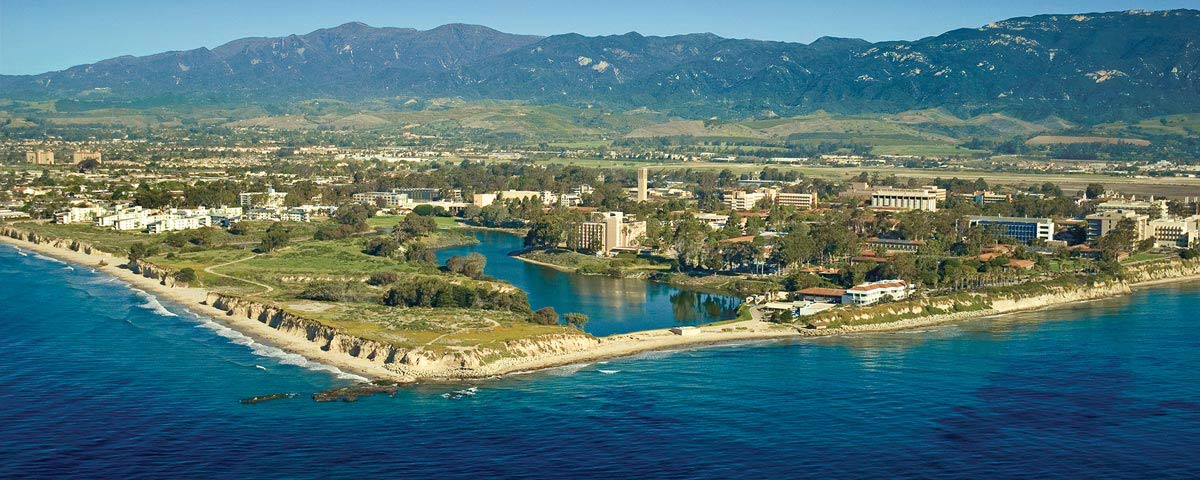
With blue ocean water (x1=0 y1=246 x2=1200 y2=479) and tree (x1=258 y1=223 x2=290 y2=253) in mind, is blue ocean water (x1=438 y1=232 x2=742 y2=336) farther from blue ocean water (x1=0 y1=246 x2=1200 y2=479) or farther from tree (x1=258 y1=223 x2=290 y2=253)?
tree (x1=258 y1=223 x2=290 y2=253)

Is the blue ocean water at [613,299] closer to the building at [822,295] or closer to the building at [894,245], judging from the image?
the building at [822,295]

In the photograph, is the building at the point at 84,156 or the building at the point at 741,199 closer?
the building at the point at 741,199

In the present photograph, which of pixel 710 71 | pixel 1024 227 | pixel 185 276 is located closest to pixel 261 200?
pixel 185 276

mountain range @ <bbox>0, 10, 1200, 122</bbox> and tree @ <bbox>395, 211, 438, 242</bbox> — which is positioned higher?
mountain range @ <bbox>0, 10, 1200, 122</bbox>

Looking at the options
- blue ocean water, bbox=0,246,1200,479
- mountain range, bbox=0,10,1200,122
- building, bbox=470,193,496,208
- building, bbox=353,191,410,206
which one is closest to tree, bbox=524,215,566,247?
building, bbox=470,193,496,208

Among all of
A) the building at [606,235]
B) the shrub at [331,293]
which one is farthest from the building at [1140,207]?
the shrub at [331,293]

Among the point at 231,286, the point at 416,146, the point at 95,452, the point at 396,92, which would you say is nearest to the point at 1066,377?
the point at 95,452

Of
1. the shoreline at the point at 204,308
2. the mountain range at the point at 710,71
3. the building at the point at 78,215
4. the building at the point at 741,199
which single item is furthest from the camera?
the mountain range at the point at 710,71
